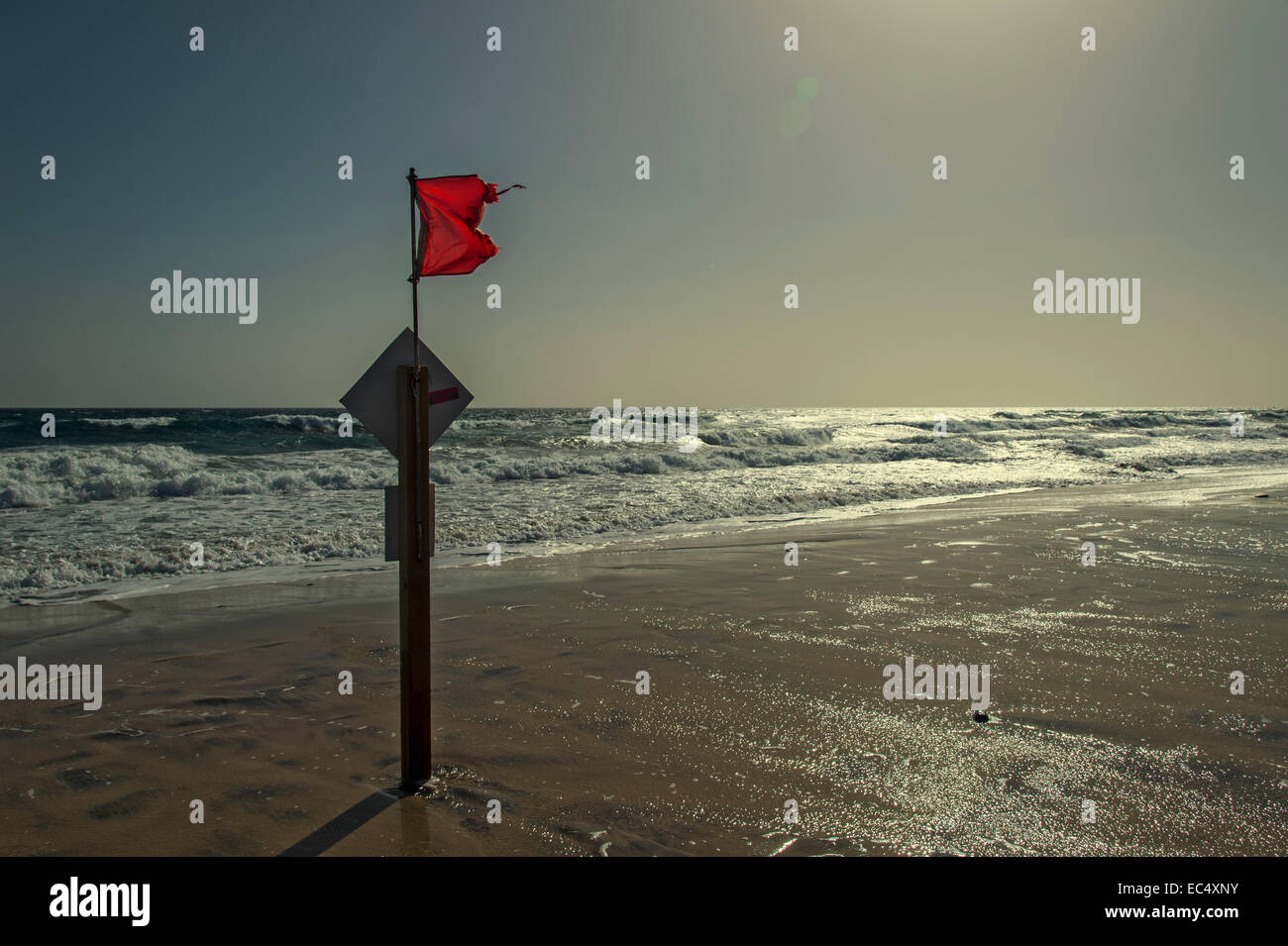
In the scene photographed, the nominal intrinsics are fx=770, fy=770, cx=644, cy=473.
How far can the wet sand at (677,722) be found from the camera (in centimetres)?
359

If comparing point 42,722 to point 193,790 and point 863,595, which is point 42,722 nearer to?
point 193,790

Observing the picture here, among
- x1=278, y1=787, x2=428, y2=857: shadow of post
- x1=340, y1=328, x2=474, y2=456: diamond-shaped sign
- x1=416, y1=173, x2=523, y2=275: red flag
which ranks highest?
x1=416, y1=173, x2=523, y2=275: red flag

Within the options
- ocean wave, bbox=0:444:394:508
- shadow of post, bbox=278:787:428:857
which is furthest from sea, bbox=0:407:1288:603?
shadow of post, bbox=278:787:428:857

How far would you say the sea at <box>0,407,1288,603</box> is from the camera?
34.9 ft

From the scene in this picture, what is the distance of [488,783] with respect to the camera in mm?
4082

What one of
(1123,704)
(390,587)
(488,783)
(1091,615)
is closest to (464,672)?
(488,783)

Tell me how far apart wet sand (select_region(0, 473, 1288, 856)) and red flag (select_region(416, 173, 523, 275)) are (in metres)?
2.78

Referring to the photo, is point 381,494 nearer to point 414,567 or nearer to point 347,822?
point 414,567

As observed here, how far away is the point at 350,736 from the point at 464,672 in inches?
52.5

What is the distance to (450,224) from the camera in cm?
412

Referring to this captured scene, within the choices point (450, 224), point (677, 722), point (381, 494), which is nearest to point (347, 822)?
point (677, 722)

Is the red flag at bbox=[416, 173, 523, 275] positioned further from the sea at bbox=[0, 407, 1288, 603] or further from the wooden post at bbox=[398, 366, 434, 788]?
the sea at bbox=[0, 407, 1288, 603]
